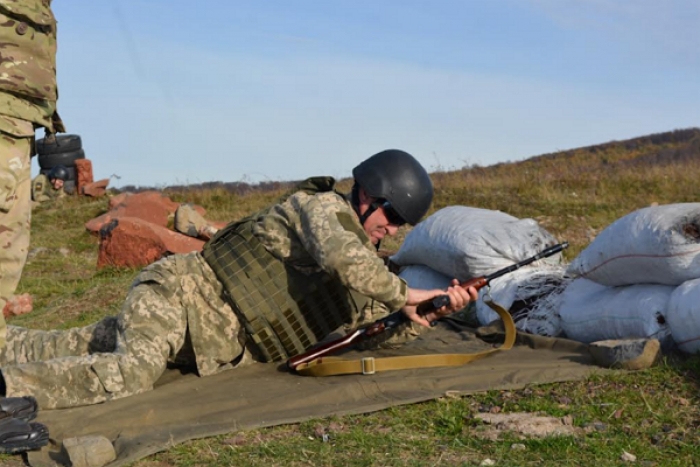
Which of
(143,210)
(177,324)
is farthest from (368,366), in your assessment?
(143,210)

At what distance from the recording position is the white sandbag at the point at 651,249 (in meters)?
4.81

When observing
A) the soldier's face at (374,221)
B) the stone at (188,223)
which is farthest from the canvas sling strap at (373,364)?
the stone at (188,223)

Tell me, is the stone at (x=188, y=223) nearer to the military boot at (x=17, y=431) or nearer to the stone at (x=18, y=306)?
the stone at (x=18, y=306)

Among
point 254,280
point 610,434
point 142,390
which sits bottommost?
point 610,434

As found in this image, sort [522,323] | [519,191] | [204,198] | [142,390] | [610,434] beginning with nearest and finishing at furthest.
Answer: [610,434] → [142,390] → [522,323] → [519,191] → [204,198]

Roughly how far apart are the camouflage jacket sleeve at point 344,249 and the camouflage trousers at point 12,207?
4.25 ft

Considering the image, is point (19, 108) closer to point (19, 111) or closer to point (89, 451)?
point (19, 111)

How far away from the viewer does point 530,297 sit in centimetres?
592

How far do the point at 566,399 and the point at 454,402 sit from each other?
1.65 ft

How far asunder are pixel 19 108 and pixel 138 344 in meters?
1.23

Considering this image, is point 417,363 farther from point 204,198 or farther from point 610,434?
point 204,198

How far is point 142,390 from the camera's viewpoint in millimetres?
4516

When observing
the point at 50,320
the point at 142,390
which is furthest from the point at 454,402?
the point at 50,320

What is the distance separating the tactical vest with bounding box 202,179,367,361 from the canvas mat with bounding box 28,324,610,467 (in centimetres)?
20
